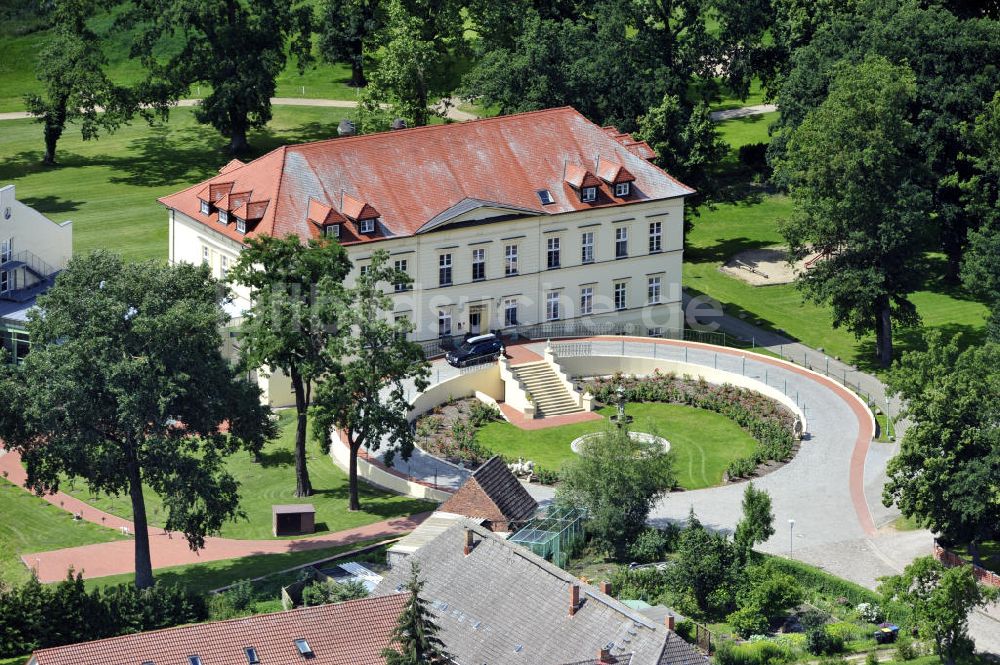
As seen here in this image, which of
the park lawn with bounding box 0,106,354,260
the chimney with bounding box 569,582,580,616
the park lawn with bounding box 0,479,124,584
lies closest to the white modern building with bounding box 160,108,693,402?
the park lawn with bounding box 0,106,354,260

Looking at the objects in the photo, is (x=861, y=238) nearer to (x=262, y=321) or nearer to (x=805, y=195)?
(x=805, y=195)

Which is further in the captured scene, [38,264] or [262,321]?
[38,264]

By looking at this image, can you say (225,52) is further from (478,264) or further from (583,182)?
(583,182)

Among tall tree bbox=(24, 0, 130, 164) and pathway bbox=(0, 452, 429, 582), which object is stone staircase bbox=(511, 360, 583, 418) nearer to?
pathway bbox=(0, 452, 429, 582)

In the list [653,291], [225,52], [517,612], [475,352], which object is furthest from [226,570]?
[225,52]

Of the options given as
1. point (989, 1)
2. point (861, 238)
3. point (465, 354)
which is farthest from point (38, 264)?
point (989, 1)

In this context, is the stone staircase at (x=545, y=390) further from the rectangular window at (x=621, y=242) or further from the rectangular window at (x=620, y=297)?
the rectangular window at (x=621, y=242)
